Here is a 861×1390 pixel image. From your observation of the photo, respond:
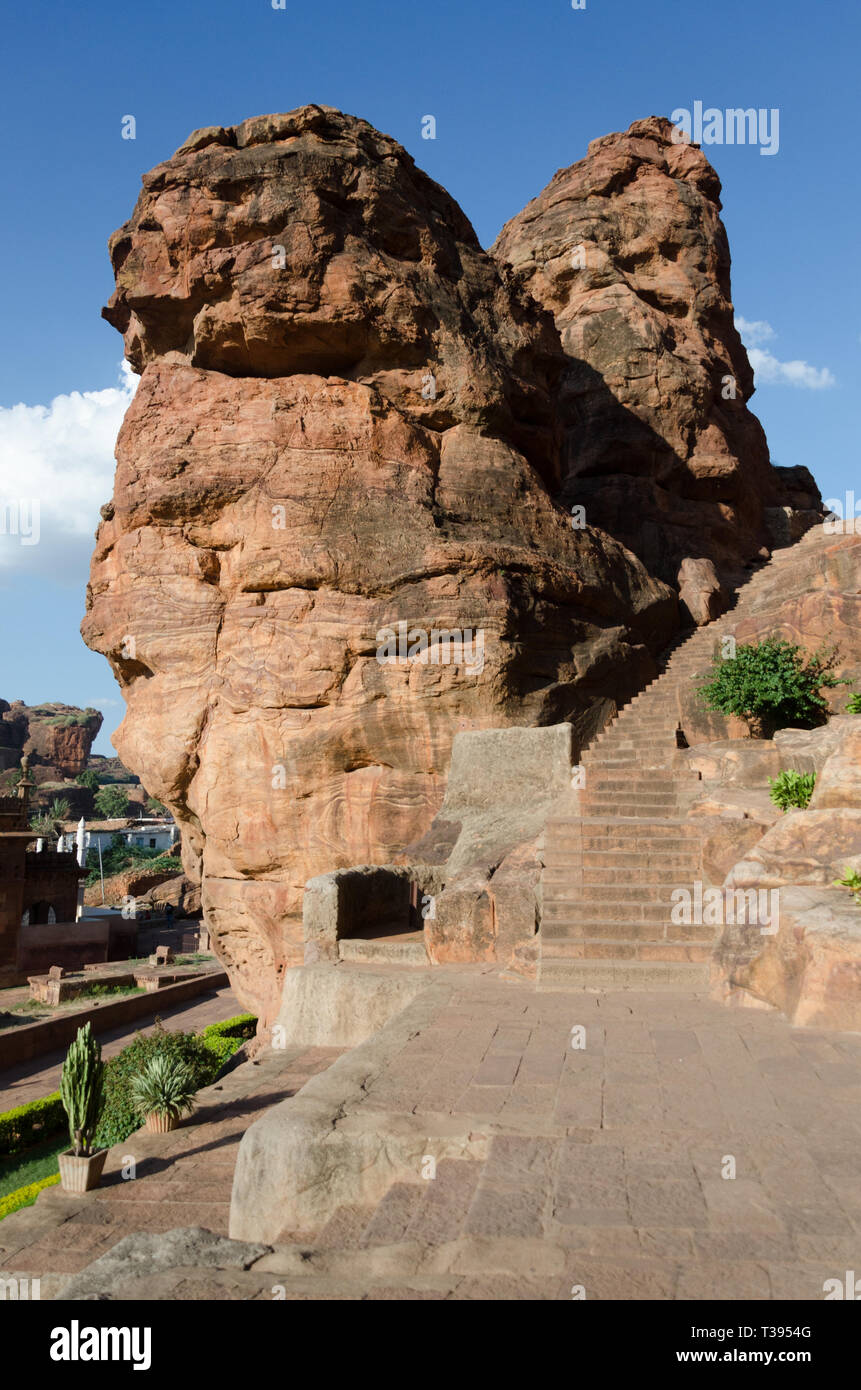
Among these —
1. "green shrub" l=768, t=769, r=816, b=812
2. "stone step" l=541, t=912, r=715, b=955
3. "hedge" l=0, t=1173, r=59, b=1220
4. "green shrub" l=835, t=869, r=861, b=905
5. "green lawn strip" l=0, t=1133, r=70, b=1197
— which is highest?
"green shrub" l=768, t=769, r=816, b=812

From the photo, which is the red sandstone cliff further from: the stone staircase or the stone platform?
the stone platform

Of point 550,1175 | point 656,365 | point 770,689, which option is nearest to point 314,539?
point 770,689

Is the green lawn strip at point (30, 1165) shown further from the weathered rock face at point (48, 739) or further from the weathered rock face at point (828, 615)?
the weathered rock face at point (48, 739)

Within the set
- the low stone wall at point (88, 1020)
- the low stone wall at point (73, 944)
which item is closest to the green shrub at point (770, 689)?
the low stone wall at point (88, 1020)

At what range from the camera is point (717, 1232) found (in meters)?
2.79

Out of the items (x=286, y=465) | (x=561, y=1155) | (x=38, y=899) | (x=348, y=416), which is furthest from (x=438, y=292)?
(x=38, y=899)

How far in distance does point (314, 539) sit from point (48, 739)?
3490 inches

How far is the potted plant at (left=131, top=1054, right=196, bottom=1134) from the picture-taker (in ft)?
21.6

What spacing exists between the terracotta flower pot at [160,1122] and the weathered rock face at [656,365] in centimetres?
1580

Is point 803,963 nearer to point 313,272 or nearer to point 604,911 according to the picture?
point 604,911

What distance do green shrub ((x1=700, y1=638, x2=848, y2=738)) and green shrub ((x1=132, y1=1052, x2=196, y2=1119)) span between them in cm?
796

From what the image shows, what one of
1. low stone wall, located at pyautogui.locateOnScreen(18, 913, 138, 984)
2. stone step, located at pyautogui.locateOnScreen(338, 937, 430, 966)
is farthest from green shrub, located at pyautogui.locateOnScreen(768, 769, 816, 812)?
low stone wall, located at pyautogui.locateOnScreen(18, 913, 138, 984)

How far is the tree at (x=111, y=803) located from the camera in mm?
83938
